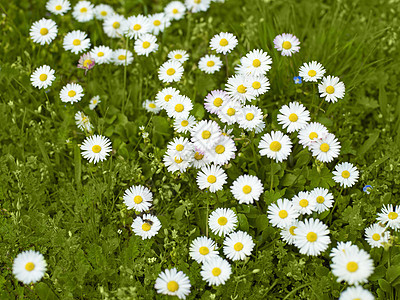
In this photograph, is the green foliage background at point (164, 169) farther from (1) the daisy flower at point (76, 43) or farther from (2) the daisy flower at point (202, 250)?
(1) the daisy flower at point (76, 43)

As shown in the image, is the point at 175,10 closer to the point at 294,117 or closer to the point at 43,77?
the point at 43,77

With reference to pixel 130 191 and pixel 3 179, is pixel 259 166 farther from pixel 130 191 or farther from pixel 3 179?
pixel 3 179

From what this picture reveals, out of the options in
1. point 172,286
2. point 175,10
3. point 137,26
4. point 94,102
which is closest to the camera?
point 172,286

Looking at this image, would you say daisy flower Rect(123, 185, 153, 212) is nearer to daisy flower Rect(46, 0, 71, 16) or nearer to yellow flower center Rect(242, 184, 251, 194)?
yellow flower center Rect(242, 184, 251, 194)

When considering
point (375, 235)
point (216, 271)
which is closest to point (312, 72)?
point (375, 235)

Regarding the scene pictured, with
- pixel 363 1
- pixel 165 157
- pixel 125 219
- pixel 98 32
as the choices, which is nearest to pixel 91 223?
pixel 125 219

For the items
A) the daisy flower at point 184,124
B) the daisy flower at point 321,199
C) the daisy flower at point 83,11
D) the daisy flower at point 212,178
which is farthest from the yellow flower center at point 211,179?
the daisy flower at point 83,11
